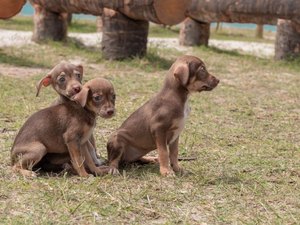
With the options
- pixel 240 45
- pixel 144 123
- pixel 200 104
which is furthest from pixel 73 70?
pixel 240 45

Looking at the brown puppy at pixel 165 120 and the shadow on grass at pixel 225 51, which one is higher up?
the brown puppy at pixel 165 120

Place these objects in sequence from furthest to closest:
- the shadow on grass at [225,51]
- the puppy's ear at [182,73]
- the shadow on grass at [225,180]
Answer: the shadow on grass at [225,51] → the puppy's ear at [182,73] → the shadow on grass at [225,180]

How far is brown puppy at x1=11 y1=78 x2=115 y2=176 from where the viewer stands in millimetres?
4328

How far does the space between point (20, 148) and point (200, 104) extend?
3.56 meters

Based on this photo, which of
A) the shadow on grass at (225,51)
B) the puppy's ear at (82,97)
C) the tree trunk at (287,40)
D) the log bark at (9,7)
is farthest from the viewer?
the shadow on grass at (225,51)

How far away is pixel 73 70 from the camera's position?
4.71m

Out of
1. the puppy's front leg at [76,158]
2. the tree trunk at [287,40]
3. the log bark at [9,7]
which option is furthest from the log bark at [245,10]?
the puppy's front leg at [76,158]

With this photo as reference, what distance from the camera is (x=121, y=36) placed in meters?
10.3

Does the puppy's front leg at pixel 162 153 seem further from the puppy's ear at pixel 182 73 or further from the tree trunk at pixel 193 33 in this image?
the tree trunk at pixel 193 33

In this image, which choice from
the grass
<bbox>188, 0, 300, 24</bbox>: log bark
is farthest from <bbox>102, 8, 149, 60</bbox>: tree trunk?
<bbox>188, 0, 300, 24</bbox>: log bark

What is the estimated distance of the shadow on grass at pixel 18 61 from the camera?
390 inches

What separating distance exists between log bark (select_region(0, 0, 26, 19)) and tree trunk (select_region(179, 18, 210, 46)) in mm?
5015

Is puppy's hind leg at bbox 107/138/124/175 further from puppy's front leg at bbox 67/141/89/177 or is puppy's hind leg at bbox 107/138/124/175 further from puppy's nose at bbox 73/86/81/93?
puppy's nose at bbox 73/86/81/93

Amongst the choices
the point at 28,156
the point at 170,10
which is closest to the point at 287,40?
the point at 170,10
